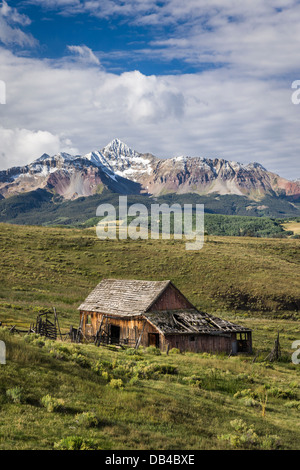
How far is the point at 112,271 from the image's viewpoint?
71312mm

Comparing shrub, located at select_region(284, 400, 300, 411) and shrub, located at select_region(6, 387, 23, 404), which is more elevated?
shrub, located at select_region(6, 387, 23, 404)

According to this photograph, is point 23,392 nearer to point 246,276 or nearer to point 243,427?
point 243,427

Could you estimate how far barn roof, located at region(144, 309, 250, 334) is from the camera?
101 feet

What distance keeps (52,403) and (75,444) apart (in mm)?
2627

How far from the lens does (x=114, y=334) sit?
112ft

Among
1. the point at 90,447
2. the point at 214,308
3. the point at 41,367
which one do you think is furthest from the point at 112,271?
the point at 90,447

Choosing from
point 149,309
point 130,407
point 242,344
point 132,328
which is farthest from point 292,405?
point 132,328

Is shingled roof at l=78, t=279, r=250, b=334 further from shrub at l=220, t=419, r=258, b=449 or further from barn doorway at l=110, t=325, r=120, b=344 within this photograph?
shrub at l=220, t=419, r=258, b=449

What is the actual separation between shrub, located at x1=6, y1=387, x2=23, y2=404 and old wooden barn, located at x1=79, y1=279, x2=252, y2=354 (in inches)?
675

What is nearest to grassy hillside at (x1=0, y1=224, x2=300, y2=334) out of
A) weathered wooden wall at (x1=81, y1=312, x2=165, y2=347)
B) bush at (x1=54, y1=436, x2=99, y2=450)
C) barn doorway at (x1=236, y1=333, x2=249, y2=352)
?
weathered wooden wall at (x1=81, y1=312, x2=165, y2=347)

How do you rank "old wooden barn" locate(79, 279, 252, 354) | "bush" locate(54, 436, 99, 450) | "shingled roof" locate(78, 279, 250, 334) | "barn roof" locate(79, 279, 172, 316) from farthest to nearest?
"barn roof" locate(79, 279, 172, 316) < "shingled roof" locate(78, 279, 250, 334) < "old wooden barn" locate(79, 279, 252, 354) < "bush" locate(54, 436, 99, 450)

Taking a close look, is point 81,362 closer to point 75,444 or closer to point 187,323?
point 75,444

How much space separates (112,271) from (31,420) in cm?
6036

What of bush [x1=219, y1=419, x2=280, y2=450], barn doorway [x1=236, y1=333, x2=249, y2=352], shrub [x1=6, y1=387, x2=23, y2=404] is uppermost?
shrub [x1=6, y1=387, x2=23, y2=404]
